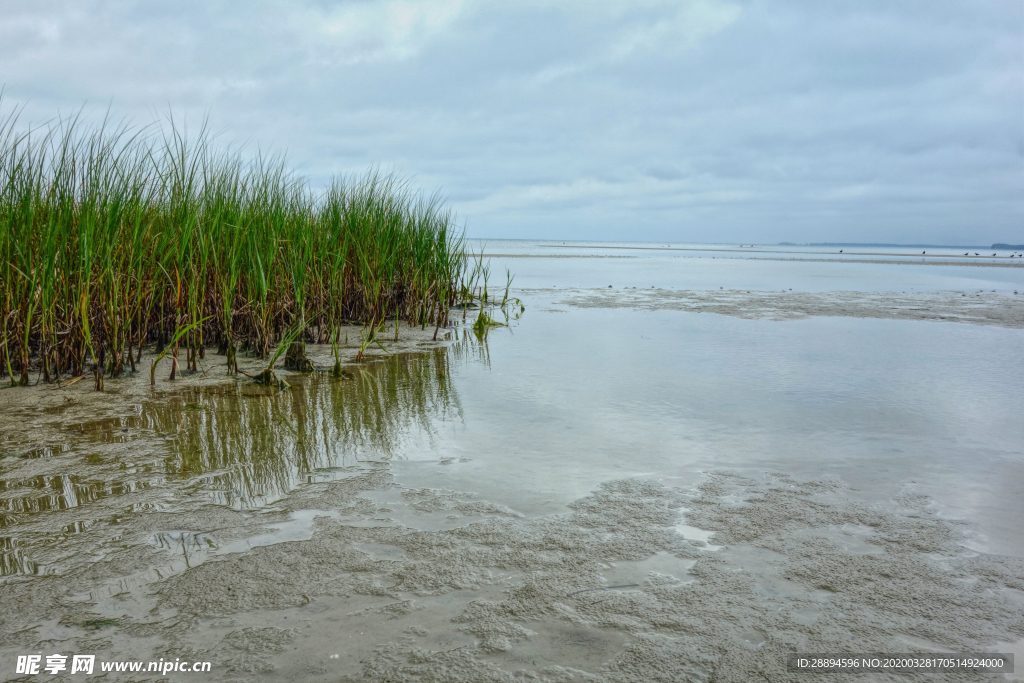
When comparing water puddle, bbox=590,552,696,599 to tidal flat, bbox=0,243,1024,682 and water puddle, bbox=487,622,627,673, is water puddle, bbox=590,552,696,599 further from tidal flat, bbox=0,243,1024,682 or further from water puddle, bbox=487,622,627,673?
water puddle, bbox=487,622,627,673

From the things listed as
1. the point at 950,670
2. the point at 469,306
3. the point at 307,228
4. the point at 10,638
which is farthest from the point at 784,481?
the point at 469,306

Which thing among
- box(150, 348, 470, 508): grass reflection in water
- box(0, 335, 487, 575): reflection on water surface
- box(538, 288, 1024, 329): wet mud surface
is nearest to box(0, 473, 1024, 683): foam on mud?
box(0, 335, 487, 575): reflection on water surface

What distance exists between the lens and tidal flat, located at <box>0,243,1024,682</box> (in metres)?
1.56

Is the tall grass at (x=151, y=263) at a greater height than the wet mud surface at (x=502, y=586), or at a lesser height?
greater

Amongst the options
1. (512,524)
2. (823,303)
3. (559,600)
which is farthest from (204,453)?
(823,303)

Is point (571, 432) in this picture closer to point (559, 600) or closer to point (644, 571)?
point (644, 571)

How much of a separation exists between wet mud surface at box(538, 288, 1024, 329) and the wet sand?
6624mm

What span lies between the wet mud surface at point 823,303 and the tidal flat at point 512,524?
15.3 ft

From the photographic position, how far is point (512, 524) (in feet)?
7.20

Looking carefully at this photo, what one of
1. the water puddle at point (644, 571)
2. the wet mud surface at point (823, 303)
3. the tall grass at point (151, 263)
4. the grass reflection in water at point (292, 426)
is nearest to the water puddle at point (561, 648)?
the water puddle at point (644, 571)

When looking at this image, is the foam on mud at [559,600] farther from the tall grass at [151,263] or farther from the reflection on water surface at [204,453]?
the tall grass at [151,263]

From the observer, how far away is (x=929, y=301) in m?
11.0

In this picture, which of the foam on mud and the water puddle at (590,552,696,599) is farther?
the water puddle at (590,552,696,599)

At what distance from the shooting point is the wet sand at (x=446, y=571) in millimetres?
1519
